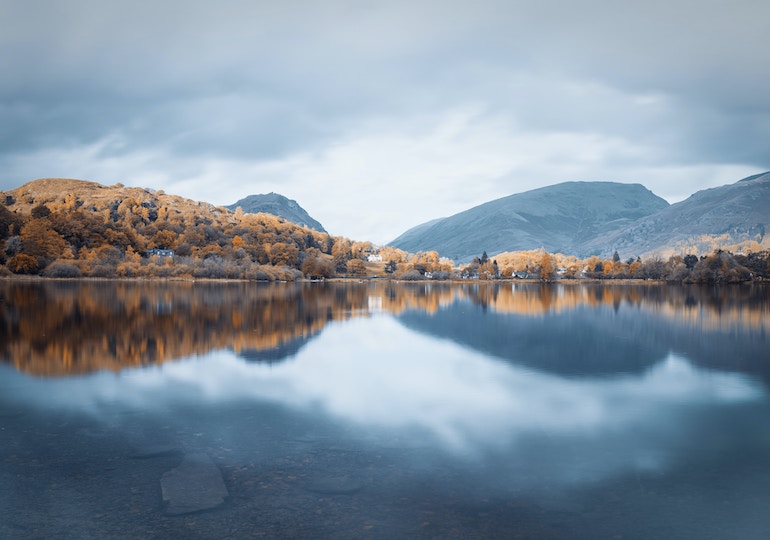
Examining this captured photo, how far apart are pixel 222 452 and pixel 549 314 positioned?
38.1 m

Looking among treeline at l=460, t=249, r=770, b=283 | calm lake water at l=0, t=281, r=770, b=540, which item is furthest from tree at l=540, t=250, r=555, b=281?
calm lake water at l=0, t=281, r=770, b=540

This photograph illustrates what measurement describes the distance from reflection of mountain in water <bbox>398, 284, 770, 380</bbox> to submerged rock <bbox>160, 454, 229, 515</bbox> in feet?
43.1

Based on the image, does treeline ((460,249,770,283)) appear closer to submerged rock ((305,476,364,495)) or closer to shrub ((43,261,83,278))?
shrub ((43,261,83,278))

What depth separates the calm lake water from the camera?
23.9 ft

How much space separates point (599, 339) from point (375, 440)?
2060 cm

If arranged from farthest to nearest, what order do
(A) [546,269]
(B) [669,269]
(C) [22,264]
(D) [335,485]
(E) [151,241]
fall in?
(A) [546,269]
(B) [669,269]
(E) [151,241]
(C) [22,264]
(D) [335,485]

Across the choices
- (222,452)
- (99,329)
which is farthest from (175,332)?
(222,452)

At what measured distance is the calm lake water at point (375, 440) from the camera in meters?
7.29

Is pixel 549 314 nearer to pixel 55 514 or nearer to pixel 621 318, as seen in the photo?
pixel 621 318

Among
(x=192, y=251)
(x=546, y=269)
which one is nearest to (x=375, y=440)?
(x=192, y=251)

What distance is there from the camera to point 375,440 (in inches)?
431

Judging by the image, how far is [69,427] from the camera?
448 inches

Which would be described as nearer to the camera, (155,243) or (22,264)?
(22,264)

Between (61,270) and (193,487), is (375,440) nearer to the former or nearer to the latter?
(193,487)
